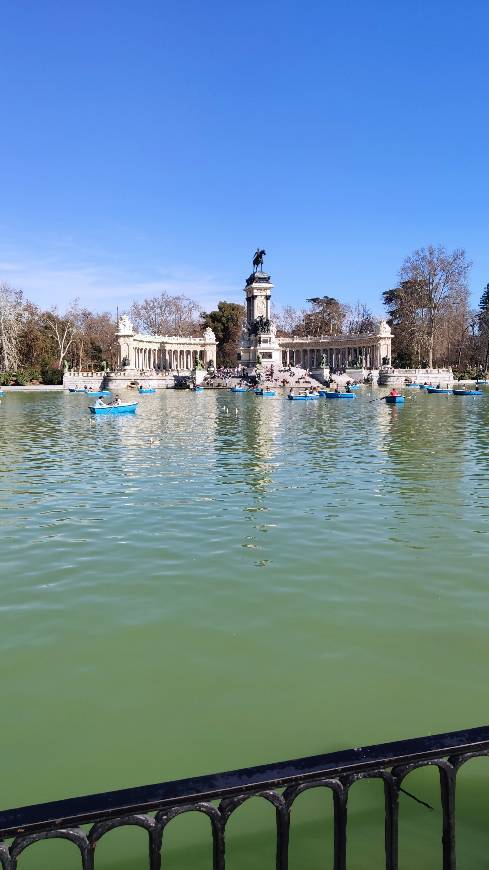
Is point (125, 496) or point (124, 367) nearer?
point (125, 496)

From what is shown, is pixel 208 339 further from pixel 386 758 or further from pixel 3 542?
pixel 386 758

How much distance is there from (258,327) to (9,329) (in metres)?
39.3

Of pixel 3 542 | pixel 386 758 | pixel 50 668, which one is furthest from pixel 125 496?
pixel 386 758

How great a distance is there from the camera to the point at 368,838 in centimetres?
460

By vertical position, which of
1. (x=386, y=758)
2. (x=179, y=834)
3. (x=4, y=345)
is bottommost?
(x=179, y=834)

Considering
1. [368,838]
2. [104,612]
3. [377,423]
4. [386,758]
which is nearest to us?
[386,758]

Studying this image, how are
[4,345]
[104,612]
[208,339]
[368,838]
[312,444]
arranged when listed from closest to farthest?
1. [368,838]
2. [104,612]
3. [312,444]
4. [4,345]
5. [208,339]

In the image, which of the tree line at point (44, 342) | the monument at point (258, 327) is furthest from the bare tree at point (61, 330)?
the monument at point (258, 327)

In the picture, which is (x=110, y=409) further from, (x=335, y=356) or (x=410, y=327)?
(x=335, y=356)

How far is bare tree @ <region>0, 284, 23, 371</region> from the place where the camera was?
93000 mm

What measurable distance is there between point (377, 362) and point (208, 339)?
30.9 meters

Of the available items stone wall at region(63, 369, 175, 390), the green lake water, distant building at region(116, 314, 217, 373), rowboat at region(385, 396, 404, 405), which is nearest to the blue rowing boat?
rowboat at region(385, 396, 404, 405)

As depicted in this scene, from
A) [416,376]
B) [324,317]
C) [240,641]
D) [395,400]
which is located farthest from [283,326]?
[240,641]

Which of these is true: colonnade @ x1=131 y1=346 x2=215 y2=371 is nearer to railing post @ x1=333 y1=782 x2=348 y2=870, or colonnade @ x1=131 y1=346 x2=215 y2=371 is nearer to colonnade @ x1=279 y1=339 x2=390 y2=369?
colonnade @ x1=279 y1=339 x2=390 y2=369
